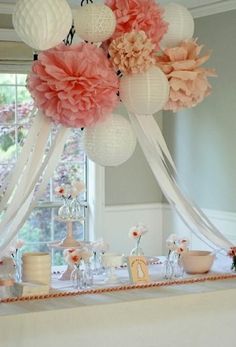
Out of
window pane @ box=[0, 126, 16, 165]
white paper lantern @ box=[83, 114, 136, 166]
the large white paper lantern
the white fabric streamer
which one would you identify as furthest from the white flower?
window pane @ box=[0, 126, 16, 165]

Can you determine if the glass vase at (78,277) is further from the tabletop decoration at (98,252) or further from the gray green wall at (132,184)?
the gray green wall at (132,184)

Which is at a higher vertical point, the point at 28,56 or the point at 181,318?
the point at 28,56

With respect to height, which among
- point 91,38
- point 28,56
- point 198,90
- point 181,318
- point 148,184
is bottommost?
point 181,318

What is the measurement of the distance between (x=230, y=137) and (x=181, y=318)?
8.89 feet

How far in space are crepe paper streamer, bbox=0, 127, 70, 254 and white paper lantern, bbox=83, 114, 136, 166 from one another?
0.14 metres

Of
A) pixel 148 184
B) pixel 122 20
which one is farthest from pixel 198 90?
pixel 148 184

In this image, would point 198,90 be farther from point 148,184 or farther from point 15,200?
point 148,184

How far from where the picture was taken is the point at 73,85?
2.36 m

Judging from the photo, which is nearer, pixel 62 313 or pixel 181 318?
pixel 62 313

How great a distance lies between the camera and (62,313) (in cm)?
253

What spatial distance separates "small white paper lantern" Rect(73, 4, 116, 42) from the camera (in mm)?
2469

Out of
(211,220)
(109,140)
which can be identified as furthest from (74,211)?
(211,220)

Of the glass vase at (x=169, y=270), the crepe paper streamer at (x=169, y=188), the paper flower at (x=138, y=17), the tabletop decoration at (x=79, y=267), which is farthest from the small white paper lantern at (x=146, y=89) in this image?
the glass vase at (x=169, y=270)

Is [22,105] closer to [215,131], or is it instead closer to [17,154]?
[17,154]
